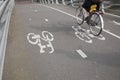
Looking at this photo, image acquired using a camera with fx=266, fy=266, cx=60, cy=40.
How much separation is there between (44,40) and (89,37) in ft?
5.87

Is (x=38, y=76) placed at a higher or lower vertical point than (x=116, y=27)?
higher

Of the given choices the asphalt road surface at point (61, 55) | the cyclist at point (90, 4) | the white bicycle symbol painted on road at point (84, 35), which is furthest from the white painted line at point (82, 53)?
the cyclist at point (90, 4)

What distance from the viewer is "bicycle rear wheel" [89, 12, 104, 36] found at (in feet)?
33.9

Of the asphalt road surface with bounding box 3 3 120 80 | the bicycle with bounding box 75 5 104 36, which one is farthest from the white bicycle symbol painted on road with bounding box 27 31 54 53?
the bicycle with bounding box 75 5 104 36

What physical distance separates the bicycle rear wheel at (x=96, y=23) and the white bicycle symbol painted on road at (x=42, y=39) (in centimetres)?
178

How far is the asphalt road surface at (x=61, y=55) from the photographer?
6588mm

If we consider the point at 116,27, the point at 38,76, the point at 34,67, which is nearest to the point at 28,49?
the point at 34,67

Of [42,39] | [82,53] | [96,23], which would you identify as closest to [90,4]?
[96,23]

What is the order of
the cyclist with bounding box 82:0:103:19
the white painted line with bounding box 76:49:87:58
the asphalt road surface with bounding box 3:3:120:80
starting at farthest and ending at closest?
the cyclist with bounding box 82:0:103:19 → the white painted line with bounding box 76:49:87:58 → the asphalt road surface with bounding box 3:3:120:80

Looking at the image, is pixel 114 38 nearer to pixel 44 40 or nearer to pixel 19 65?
pixel 44 40

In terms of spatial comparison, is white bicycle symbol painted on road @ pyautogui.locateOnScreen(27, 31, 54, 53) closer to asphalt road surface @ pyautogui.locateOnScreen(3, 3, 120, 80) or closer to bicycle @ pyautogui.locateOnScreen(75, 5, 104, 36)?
asphalt road surface @ pyautogui.locateOnScreen(3, 3, 120, 80)

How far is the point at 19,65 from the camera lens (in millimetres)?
7395

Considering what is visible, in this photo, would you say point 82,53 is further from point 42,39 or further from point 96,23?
point 96,23

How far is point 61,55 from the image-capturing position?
8.16 meters
